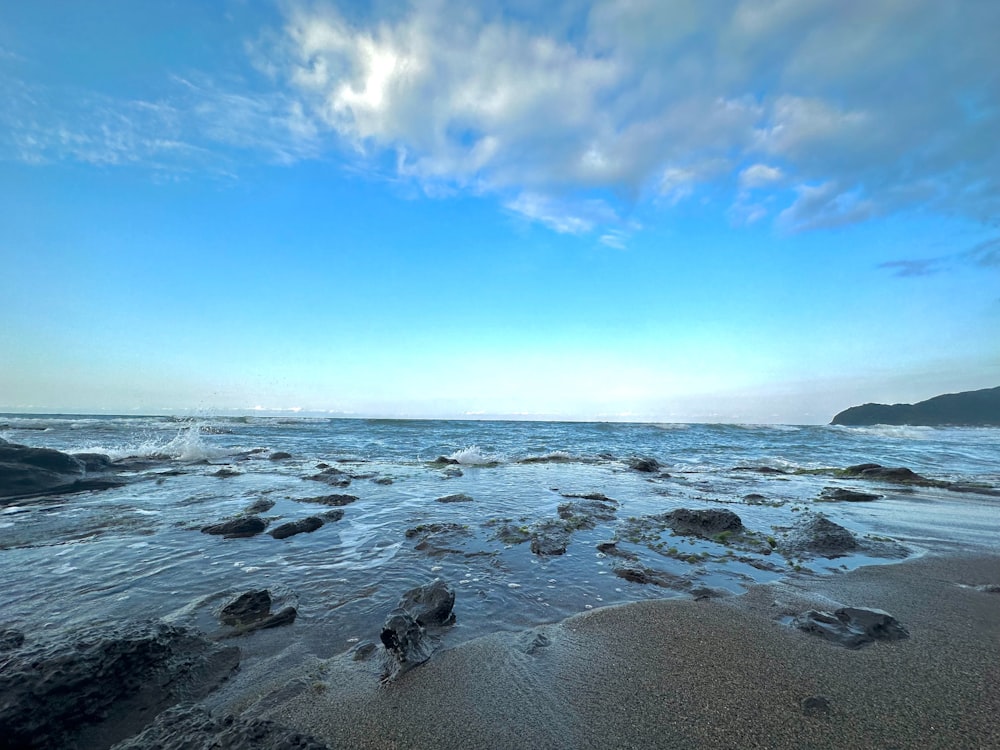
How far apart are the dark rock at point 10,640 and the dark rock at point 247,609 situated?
1519 millimetres

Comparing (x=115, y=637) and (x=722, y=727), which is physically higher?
(x=115, y=637)

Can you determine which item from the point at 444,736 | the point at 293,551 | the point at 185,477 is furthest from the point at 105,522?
the point at 444,736

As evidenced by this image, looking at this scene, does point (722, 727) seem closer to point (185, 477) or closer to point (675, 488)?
point (675, 488)

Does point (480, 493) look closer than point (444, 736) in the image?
No

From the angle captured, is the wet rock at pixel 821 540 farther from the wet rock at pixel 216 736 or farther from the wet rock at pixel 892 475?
the wet rock at pixel 892 475

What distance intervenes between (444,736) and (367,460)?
20.3 meters

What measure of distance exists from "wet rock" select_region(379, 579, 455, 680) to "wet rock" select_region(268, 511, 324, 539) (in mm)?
4284

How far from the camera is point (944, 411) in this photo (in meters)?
102

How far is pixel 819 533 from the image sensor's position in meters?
7.54

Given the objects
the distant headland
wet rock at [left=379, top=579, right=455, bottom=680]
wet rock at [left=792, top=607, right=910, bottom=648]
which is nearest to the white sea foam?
wet rock at [left=379, top=579, right=455, bottom=680]

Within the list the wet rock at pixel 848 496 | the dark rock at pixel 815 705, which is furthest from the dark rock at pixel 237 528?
the wet rock at pixel 848 496

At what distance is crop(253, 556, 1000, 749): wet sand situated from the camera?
2805mm

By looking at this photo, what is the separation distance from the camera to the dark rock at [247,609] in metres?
4.59

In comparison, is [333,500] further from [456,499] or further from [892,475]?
[892,475]
